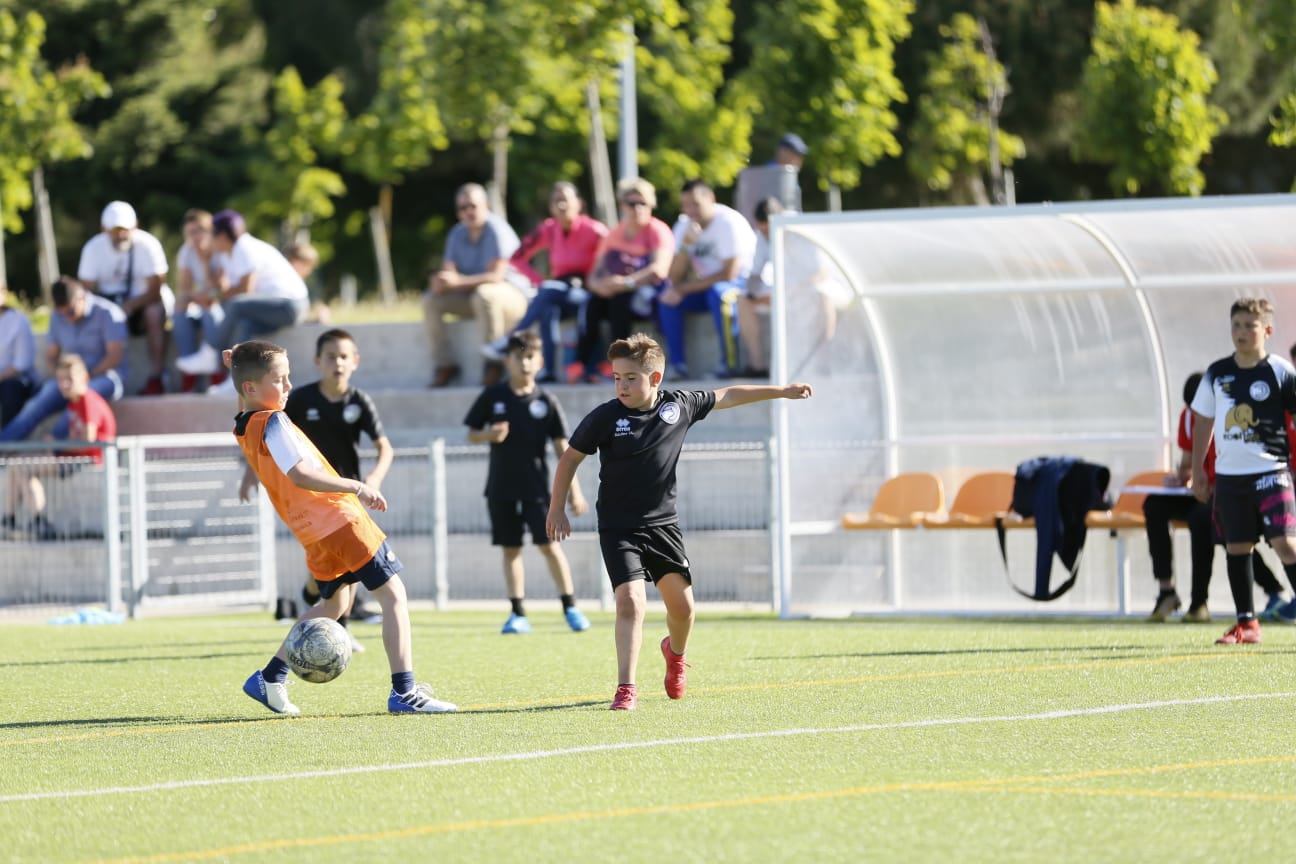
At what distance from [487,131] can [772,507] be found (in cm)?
1383

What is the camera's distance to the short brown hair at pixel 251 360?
8398mm

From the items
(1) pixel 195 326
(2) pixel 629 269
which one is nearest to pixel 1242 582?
(2) pixel 629 269

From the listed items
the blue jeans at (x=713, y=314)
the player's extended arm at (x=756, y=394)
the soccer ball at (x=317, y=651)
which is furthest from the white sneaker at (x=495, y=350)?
the soccer ball at (x=317, y=651)

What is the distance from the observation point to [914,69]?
1409 inches

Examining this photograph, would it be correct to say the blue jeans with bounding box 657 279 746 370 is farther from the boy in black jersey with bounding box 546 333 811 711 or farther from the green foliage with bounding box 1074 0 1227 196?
the green foliage with bounding box 1074 0 1227 196

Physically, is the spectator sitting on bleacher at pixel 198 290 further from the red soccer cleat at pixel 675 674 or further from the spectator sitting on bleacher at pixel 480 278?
the red soccer cleat at pixel 675 674

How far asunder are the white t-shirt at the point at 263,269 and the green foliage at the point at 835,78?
9.59 meters

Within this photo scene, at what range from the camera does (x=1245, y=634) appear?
35.9ft

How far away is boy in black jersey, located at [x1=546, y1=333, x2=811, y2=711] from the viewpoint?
8516 millimetres

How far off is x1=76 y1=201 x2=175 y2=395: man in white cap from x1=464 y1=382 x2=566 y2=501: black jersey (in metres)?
7.60

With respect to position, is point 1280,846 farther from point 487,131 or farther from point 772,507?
point 487,131

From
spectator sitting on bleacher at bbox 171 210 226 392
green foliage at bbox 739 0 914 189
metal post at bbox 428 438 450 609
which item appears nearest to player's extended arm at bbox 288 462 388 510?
metal post at bbox 428 438 450 609

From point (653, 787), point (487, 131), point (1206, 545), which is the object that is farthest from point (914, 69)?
point (653, 787)

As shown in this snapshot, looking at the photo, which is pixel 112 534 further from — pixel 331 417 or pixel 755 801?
pixel 755 801
